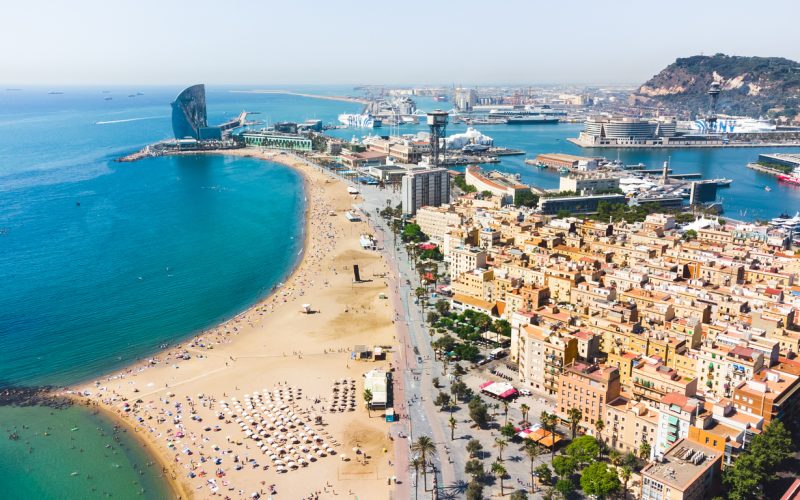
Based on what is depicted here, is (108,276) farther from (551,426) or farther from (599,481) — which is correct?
(599,481)

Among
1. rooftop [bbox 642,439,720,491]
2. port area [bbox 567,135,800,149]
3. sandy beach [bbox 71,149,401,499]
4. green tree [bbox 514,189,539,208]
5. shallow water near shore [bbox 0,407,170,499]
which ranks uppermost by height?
port area [bbox 567,135,800,149]

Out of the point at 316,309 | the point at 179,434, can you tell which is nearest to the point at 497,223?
the point at 316,309

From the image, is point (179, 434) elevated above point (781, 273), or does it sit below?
below

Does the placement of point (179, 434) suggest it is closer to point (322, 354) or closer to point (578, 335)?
point (322, 354)

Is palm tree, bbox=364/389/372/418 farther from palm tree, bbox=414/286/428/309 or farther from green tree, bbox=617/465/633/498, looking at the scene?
palm tree, bbox=414/286/428/309

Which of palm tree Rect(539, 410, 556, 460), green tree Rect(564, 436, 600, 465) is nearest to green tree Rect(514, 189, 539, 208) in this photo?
palm tree Rect(539, 410, 556, 460)

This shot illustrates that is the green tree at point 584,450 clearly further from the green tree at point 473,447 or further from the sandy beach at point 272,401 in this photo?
the sandy beach at point 272,401
